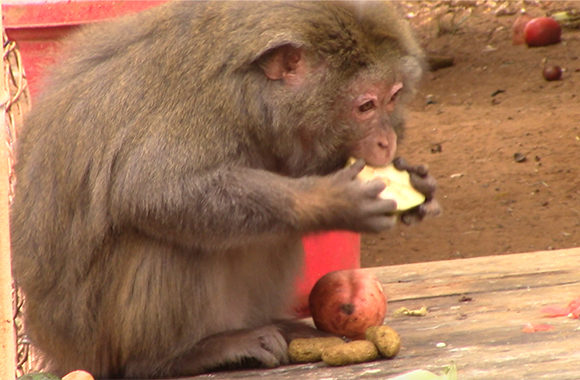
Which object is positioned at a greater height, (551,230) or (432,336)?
(432,336)

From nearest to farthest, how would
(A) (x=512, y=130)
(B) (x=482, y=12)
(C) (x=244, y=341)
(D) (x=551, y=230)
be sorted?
(C) (x=244, y=341) < (D) (x=551, y=230) < (A) (x=512, y=130) < (B) (x=482, y=12)

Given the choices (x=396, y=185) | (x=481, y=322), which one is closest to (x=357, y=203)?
(x=396, y=185)

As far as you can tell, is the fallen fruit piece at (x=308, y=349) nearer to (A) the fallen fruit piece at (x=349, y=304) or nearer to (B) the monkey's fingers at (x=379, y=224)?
(A) the fallen fruit piece at (x=349, y=304)

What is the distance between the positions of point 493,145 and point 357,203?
529 cm

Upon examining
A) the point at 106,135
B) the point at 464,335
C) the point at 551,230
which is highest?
the point at 106,135

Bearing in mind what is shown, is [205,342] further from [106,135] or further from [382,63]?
[382,63]

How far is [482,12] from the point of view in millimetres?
11273

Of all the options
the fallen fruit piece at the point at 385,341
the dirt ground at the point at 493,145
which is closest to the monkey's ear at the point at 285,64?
the fallen fruit piece at the point at 385,341

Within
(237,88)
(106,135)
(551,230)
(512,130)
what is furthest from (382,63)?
(512,130)

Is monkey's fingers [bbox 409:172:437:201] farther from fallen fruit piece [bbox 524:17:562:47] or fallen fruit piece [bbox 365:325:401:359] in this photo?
fallen fruit piece [bbox 524:17:562:47]

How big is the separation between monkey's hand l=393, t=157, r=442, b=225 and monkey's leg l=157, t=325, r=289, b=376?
63 cm

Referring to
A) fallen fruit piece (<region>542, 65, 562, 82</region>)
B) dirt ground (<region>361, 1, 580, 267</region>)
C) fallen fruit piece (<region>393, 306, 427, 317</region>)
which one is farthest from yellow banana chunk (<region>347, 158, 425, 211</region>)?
fallen fruit piece (<region>542, 65, 562, 82</region>)

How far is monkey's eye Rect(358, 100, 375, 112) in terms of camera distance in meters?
3.30

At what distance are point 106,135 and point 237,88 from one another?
454mm
